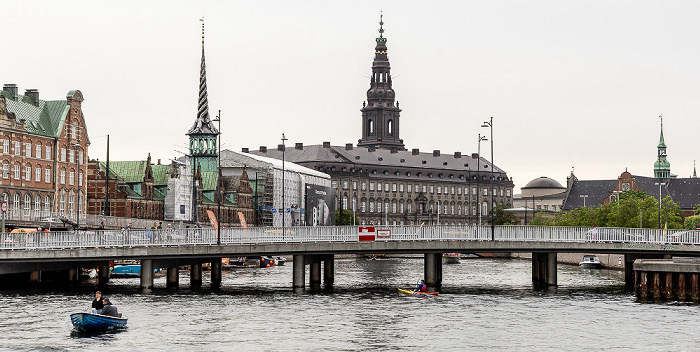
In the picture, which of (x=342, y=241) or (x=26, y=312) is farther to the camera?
(x=342, y=241)

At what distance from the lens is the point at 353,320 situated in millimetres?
75875

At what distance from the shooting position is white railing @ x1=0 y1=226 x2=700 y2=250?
9419cm

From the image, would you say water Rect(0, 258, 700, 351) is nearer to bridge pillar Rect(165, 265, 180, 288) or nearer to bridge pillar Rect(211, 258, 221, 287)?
bridge pillar Rect(165, 265, 180, 288)

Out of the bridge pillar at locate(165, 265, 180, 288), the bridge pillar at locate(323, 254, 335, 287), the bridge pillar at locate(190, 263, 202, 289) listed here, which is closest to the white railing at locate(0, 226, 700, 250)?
the bridge pillar at locate(165, 265, 180, 288)

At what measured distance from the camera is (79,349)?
201 ft

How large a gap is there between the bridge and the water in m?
2.87

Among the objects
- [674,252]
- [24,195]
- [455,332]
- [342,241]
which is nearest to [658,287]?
[674,252]

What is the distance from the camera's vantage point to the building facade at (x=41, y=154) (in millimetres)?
139250

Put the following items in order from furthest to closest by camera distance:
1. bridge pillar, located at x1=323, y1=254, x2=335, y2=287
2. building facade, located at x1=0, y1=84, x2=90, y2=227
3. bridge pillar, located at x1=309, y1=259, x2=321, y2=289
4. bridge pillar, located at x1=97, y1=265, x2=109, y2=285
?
building facade, located at x1=0, y1=84, x2=90, y2=227 → bridge pillar, located at x1=323, y1=254, x2=335, y2=287 → bridge pillar, located at x1=97, y1=265, x2=109, y2=285 → bridge pillar, located at x1=309, y1=259, x2=321, y2=289

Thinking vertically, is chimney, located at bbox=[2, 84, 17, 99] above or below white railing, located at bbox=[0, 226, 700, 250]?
above

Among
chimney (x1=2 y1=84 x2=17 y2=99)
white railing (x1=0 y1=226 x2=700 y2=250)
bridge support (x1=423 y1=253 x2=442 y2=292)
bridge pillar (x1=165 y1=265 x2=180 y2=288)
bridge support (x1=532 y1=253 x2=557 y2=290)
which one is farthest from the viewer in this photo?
chimney (x1=2 y1=84 x2=17 y2=99)

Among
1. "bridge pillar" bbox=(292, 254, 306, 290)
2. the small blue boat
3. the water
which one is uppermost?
"bridge pillar" bbox=(292, 254, 306, 290)

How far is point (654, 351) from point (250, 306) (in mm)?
33882

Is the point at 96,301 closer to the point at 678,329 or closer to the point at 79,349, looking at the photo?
the point at 79,349
